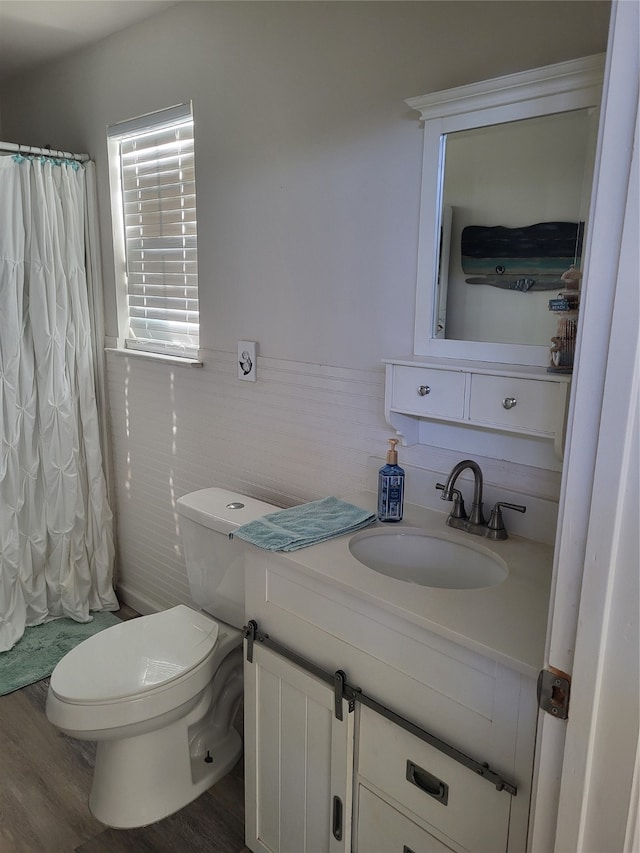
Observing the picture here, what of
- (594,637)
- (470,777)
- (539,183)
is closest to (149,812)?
(470,777)

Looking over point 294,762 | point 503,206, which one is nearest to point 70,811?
point 294,762

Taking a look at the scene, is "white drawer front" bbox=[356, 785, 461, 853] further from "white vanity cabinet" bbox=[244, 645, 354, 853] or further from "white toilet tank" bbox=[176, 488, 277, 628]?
"white toilet tank" bbox=[176, 488, 277, 628]

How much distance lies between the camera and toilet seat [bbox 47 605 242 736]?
1.64 m

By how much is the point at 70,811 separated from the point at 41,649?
886mm

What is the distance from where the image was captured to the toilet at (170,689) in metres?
1.67

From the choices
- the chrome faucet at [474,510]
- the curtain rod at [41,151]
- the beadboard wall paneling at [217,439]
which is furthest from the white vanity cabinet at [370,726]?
the curtain rod at [41,151]

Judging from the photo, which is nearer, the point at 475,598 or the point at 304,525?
the point at 475,598

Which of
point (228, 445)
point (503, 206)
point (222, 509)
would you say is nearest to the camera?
point (503, 206)

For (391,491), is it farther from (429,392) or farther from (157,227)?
(157,227)

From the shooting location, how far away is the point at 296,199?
6.26 feet

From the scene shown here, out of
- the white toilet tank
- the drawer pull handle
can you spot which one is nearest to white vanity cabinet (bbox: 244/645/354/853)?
the drawer pull handle

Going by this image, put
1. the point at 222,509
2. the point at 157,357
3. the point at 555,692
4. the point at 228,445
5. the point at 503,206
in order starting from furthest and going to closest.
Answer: the point at 157,357 < the point at 228,445 < the point at 222,509 < the point at 503,206 < the point at 555,692

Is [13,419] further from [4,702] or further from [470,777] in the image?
[470,777]

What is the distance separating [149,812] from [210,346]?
4.80 feet
